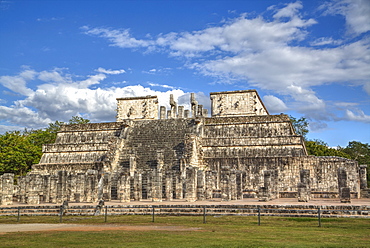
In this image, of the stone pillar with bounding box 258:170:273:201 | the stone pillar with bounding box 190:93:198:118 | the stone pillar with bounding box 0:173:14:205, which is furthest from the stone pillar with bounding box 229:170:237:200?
the stone pillar with bounding box 190:93:198:118

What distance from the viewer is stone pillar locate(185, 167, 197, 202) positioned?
2907cm

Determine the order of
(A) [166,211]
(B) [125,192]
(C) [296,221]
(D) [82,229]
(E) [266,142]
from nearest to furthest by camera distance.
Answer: (D) [82,229] < (C) [296,221] < (A) [166,211] < (B) [125,192] < (E) [266,142]

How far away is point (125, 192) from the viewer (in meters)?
30.2

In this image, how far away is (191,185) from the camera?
29.4 meters

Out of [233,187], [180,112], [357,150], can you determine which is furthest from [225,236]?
[357,150]

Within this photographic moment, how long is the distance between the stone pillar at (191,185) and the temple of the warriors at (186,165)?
0.07 metres

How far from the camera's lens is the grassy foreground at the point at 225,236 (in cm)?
1259

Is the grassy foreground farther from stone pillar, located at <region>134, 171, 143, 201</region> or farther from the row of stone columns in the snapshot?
the row of stone columns

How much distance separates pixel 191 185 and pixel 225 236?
15.2 m

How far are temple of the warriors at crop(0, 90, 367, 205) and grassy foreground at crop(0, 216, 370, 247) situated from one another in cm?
940

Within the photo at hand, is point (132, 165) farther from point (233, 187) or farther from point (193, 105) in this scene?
point (193, 105)

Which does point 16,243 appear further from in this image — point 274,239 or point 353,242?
point 353,242

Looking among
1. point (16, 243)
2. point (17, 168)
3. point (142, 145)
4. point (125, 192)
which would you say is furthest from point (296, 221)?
point (17, 168)

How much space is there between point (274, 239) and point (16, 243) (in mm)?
8030
